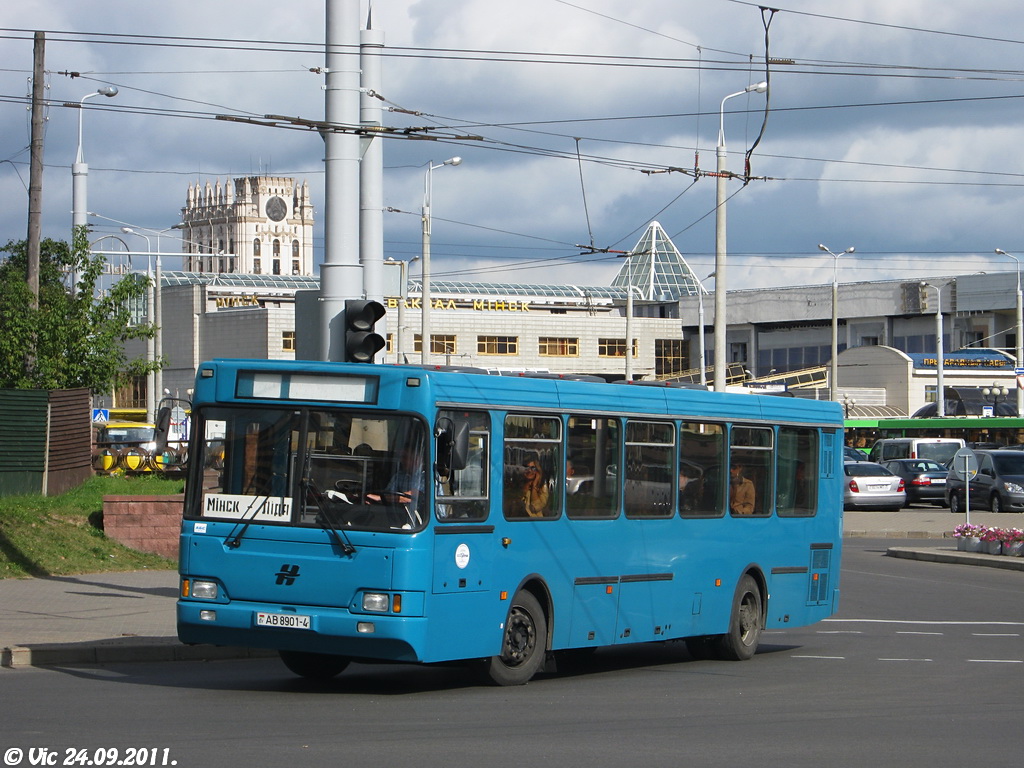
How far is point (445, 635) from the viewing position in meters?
10.9

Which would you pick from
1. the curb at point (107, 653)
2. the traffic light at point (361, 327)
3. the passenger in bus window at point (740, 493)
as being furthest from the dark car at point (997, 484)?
the curb at point (107, 653)

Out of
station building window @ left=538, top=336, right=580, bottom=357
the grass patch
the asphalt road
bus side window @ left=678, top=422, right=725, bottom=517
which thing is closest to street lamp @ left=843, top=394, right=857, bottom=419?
station building window @ left=538, top=336, right=580, bottom=357

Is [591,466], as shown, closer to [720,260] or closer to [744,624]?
[744,624]

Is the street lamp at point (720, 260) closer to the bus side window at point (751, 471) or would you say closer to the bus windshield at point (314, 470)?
the bus side window at point (751, 471)

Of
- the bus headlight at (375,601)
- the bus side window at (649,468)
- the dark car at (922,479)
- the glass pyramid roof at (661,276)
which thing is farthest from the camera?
the glass pyramid roof at (661,276)

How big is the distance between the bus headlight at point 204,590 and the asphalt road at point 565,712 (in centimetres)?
71

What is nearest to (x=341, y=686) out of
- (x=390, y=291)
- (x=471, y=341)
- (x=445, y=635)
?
(x=445, y=635)

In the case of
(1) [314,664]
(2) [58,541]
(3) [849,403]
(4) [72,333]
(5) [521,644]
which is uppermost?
(3) [849,403]

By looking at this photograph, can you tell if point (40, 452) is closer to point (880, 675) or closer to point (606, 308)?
point (880, 675)

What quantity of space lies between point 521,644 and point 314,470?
2275mm

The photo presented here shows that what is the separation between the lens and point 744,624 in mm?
15023

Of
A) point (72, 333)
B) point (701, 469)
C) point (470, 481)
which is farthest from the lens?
point (72, 333)

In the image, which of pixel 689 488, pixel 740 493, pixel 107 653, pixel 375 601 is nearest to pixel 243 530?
pixel 375 601

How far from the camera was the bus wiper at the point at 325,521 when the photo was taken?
10812mm
